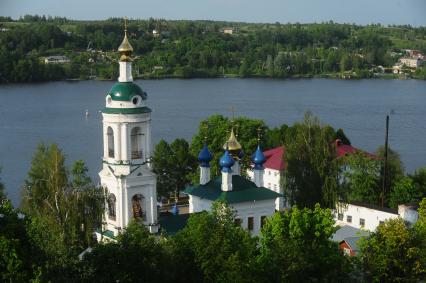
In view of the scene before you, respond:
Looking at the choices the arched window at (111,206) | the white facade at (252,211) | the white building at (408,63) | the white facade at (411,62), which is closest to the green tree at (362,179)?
the white facade at (252,211)

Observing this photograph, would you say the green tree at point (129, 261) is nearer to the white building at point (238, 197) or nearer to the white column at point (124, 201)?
the white column at point (124, 201)

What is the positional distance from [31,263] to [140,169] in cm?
297

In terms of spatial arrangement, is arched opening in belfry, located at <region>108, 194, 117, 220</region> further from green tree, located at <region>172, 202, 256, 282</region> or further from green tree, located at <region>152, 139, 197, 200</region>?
green tree, located at <region>152, 139, 197, 200</region>

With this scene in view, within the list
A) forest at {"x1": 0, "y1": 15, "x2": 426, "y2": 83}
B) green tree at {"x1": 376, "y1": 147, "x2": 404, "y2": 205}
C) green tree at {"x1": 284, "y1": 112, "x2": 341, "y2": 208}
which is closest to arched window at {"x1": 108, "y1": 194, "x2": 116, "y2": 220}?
green tree at {"x1": 284, "y1": 112, "x2": 341, "y2": 208}

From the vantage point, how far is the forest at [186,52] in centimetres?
5528

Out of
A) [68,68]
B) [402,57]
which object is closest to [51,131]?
[68,68]

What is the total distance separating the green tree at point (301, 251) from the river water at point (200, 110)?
9.56m

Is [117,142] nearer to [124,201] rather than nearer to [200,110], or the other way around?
[124,201]

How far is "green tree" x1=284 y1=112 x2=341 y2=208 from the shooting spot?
13.0 meters

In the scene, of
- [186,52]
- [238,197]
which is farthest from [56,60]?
[238,197]

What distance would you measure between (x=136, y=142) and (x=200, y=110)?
25.4 meters

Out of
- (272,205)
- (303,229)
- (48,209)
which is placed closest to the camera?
(303,229)

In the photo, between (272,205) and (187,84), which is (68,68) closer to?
(187,84)

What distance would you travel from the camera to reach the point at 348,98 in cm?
4250
